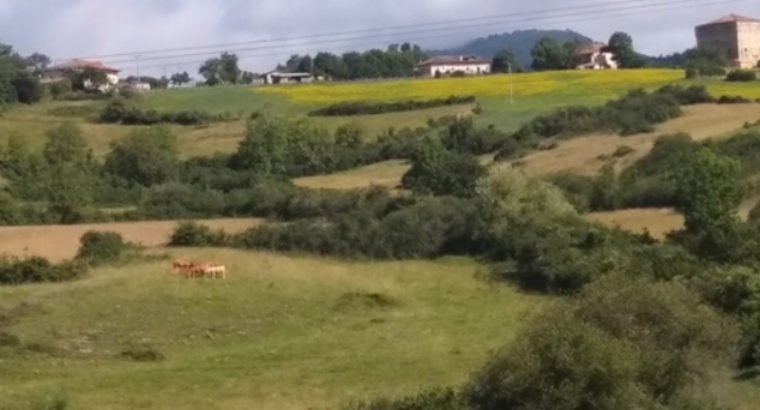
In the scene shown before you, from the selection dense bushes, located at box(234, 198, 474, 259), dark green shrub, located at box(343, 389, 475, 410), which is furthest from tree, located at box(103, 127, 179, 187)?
dark green shrub, located at box(343, 389, 475, 410)

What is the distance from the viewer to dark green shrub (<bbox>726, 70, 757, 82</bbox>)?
74.2m

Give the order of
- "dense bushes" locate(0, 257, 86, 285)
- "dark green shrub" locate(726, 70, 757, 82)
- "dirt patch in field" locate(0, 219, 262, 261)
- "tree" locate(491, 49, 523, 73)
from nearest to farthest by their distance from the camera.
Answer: "dense bushes" locate(0, 257, 86, 285)
"dirt patch in field" locate(0, 219, 262, 261)
"dark green shrub" locate(726, 70, 757, 82)
"tree" locate(491, 49, 523, 73)

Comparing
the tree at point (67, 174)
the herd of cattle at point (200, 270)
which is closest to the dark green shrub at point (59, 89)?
the tree at point (67, 174)

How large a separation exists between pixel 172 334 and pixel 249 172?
96.5 ft

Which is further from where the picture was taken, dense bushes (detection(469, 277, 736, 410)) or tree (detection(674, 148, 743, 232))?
tree (detection(674, 148, 743, 232))

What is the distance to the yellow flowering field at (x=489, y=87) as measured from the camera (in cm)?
7794

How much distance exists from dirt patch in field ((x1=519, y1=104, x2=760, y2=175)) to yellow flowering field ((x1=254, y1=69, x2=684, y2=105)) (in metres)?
13.3

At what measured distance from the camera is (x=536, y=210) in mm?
42344

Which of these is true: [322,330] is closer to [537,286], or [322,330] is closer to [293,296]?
[293,296]

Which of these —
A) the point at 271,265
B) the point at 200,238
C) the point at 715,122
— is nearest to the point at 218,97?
the point at 715,122

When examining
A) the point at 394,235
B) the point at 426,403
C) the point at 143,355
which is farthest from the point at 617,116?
the point at 426,403

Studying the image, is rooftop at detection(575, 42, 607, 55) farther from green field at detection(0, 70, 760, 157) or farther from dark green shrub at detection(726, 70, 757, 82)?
dark green shrub at detection(726, 70, 757, 82)

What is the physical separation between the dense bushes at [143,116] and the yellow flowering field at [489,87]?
6965mm

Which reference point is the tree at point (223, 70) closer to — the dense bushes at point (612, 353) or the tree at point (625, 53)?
the tree at point (625, 53)
